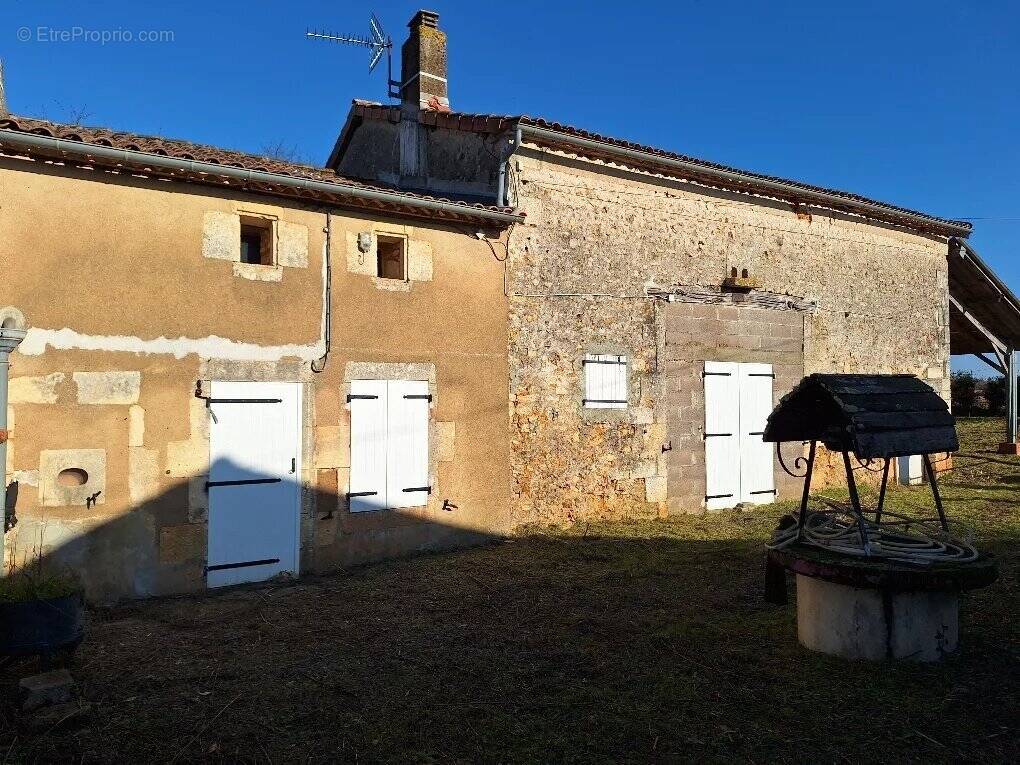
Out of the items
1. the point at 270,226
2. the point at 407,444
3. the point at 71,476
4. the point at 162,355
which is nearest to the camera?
the point at 71,476

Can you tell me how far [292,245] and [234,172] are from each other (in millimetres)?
887

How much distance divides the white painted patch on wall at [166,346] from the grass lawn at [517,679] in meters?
2.17

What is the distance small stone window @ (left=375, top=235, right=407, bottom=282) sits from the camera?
7.91 m

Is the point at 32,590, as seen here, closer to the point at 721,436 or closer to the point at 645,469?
the point at 645,469

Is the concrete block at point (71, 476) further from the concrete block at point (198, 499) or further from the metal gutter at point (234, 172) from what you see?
the metal gutter at point (234, 172)

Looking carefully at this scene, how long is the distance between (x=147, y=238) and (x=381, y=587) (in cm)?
375

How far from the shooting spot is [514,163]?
28.8ft

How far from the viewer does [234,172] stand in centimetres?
655

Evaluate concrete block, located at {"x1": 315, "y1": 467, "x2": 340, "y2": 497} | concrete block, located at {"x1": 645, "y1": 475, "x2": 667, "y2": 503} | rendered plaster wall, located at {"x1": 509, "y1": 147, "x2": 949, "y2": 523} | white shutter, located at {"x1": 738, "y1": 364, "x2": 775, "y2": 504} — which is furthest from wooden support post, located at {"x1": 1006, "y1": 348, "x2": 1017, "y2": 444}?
concrete block, located at {"x1": 315, "y1": 467, "x2": 340, "y2": 497}

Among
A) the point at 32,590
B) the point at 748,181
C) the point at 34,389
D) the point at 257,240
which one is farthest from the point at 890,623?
the point at 748,181

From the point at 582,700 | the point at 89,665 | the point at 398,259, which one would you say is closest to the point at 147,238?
the point at 398,259

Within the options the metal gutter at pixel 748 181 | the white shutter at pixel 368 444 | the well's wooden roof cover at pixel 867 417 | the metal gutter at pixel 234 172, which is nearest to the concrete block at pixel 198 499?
the white shutter at pixel 368 444

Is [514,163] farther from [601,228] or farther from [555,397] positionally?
[555,397]

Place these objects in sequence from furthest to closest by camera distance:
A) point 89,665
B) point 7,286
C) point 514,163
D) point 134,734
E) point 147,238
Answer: point 514,163 < point 147,238 < point 7,286 < point 89,665 < point 134,734
